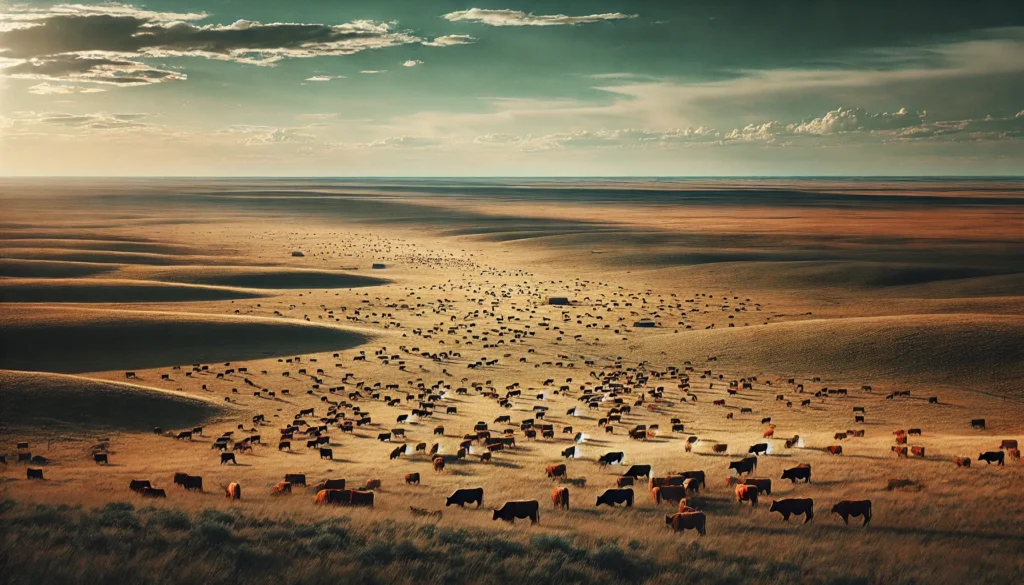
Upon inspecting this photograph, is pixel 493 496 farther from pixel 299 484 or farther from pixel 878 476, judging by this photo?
pixel 878 476

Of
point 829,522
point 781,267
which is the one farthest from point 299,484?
point 781,267

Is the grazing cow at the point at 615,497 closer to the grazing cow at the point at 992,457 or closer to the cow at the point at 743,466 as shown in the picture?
the cow at the point at 743,466

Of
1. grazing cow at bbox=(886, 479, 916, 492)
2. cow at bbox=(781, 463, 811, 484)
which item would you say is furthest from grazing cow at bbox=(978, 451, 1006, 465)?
cow at bbox=(781, 463, 811, 484)

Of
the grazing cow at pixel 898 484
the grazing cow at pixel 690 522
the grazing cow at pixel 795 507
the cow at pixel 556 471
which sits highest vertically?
the grazing cow at pixel 690 522

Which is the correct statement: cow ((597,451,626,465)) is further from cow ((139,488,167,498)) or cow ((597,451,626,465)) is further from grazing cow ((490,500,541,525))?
cow ((139,488,167,498))

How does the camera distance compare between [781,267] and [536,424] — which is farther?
[781,267]

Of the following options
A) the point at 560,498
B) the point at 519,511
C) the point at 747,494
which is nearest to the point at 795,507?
the point at 747,494

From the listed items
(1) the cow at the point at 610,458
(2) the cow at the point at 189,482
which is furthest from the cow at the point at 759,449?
(2) the cow at the point at 189,482
